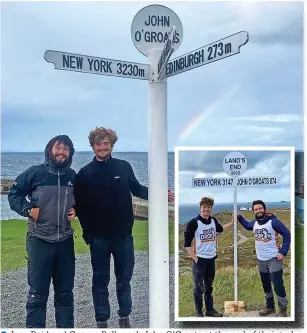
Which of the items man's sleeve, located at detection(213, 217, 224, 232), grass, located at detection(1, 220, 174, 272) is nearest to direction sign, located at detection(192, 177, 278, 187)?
man's sleeve, located at detection(213, 217, 224, 232)

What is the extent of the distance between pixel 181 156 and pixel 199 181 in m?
0.22

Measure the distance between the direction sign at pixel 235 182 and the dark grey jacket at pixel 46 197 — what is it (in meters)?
0.89

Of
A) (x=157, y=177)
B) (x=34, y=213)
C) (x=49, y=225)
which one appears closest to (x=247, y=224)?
(x=157, y=177)

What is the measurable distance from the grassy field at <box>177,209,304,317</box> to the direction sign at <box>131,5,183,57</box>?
1277mm

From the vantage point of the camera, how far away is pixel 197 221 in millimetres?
3705

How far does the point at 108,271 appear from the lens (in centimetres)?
366

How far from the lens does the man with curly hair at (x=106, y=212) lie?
11.8 feet

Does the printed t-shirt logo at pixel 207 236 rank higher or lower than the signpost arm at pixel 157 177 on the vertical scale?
lower

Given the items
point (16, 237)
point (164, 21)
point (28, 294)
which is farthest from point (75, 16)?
point (28, 294)

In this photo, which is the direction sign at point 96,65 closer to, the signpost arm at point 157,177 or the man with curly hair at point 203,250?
the signpost arm at point 157,177

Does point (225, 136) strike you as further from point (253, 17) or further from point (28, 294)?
point (28, 294)

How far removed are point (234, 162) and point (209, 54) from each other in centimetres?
84

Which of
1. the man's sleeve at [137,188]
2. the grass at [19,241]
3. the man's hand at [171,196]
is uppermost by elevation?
the man's sleeve at [137,188]

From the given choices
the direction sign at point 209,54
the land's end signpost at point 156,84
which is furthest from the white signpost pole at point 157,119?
the direction sign at point 209,54
